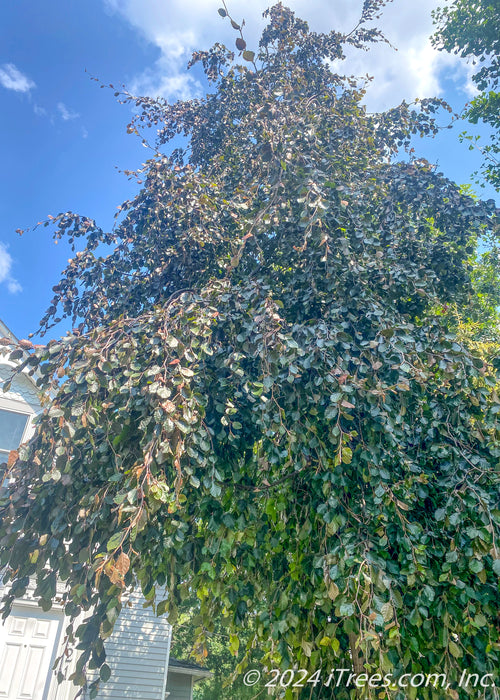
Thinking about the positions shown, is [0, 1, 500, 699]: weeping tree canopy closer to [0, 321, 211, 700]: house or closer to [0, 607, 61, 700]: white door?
[0, 321, 211, 700]: house

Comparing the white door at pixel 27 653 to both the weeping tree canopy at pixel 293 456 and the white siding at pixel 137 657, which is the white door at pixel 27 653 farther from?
the weeping tree canopy at pixel 293 456

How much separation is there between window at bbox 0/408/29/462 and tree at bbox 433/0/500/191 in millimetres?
8027

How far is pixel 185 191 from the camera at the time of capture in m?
4.32

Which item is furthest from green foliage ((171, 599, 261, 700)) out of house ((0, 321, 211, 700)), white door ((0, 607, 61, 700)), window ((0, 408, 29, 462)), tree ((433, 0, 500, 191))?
tree ((433, 0, 500, 191))

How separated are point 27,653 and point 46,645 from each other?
0.66 ft

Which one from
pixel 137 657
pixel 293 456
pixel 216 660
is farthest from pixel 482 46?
pixel 216 660

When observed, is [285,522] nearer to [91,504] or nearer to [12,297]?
[91,504]

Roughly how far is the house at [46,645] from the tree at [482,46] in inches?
306

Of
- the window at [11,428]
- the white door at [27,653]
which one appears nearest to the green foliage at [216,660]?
the white door at [27,653]

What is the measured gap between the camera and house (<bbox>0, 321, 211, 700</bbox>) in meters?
5.09

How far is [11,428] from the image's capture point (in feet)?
21.3

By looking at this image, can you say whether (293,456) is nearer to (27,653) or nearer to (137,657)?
(27,653)

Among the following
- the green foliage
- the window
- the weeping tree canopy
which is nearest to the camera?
→ the weeping tree canopy

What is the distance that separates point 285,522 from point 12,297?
16.7ft
